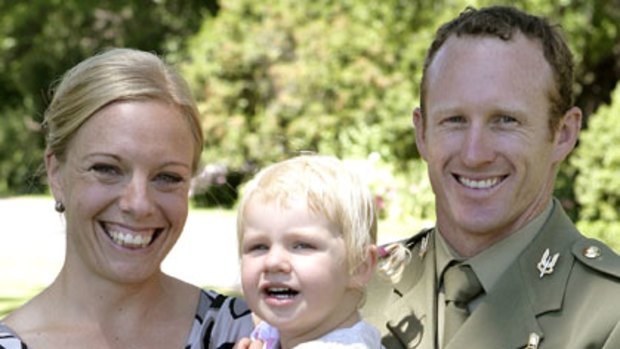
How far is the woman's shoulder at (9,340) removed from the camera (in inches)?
116

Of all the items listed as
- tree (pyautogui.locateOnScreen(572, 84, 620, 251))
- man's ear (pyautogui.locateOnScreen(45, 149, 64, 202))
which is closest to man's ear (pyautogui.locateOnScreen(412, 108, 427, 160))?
man's ear (pyautogui.locateOnScreen(45, 149, 64, 202))

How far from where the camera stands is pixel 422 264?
338cm

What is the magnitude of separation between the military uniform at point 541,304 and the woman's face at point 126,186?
2.42ft

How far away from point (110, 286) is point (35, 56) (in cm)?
2532

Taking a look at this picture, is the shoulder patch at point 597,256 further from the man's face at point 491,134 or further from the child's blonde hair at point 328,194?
the child's blonde hair at point 328,194

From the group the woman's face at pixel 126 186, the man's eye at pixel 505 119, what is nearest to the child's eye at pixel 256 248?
the woman's face at pixel 126 186

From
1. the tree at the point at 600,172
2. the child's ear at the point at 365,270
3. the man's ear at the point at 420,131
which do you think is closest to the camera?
the child's ear at the point at 365,270

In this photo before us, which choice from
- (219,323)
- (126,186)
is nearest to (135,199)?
(126,186)

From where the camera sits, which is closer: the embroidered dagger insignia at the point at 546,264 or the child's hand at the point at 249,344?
the child's hand at the point at 249,344

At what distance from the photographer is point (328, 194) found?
9.27ft

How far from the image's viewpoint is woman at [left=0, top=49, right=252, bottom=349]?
119 inches

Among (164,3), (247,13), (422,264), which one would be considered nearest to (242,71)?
(247,13)

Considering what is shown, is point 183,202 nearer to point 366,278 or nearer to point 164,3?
point 366,278

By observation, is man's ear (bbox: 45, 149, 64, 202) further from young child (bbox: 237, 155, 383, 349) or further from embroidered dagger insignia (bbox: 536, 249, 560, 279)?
embroidered dagger insignia (bbox: 536, 249, 560, 279)
